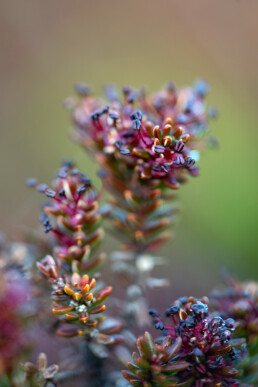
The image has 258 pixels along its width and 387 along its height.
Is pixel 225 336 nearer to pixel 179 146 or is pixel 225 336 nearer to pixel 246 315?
pixel 246 315

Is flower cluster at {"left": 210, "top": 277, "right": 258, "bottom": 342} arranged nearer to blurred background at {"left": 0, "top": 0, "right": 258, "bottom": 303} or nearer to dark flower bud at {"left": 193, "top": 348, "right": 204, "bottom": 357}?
dark flower bud at {"left": 193, "top": 348, "right": 204, "bottom": 357}

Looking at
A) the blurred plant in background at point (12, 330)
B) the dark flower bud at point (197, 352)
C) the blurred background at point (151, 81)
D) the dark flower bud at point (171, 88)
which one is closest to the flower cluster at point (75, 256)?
the blurred plant in background at point (12, 330)

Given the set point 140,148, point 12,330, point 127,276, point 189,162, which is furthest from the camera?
point 127,276

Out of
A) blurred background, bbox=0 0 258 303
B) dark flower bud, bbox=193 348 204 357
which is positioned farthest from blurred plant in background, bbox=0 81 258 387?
blurred background, bbox=0 0 258 303

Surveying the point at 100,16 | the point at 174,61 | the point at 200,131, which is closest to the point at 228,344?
the point at 200,131

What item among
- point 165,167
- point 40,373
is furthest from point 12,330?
point 165,167

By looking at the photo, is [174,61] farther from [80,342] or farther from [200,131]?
[80,342]

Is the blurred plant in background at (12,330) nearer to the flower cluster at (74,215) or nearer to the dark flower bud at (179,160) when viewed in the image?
the flower cluster at (74,215)
